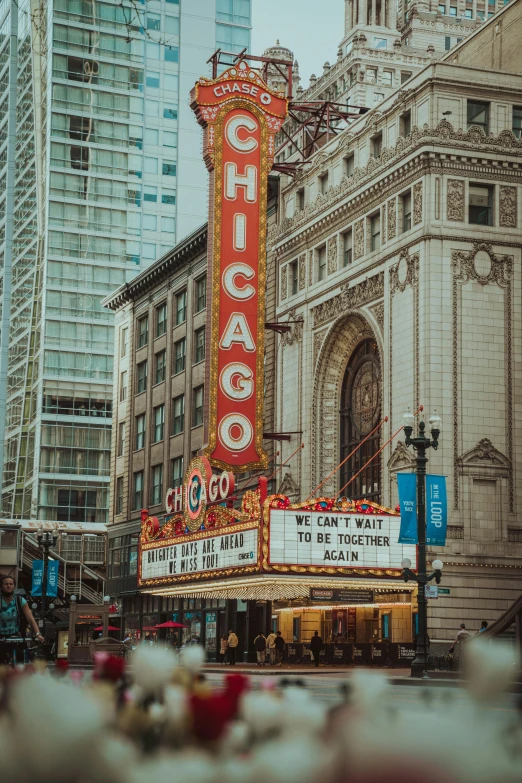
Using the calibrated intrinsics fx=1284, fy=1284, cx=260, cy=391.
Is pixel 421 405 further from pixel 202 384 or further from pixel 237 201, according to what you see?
pixel 202 384

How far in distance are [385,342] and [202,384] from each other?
2045 cm

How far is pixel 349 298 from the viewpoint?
177 feet

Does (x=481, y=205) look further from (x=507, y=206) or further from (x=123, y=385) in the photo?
(x=123, y=385)

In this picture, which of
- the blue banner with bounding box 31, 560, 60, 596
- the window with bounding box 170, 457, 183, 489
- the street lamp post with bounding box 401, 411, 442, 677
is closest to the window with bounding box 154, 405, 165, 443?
the window with bounding box 170, 457, 183, 489

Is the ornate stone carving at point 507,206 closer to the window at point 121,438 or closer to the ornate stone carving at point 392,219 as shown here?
the ornate stone carving at point 392,219

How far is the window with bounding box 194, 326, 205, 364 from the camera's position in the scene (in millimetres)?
69938

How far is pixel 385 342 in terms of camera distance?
165 feet

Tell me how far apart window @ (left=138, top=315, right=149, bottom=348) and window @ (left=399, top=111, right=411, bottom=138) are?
33513 millimetres

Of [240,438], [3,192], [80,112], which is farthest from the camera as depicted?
[3,192]

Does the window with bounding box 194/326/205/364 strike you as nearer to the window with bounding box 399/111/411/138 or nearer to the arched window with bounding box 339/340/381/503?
the arched window with bounding box 339/340/381/503

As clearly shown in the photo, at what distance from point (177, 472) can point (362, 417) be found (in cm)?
2152

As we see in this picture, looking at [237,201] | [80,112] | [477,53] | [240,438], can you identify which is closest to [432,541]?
[240,438]

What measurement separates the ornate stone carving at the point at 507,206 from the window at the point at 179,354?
27479 millimetres

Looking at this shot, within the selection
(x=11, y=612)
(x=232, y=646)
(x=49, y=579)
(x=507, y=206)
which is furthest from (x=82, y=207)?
(x=11, y=612)
